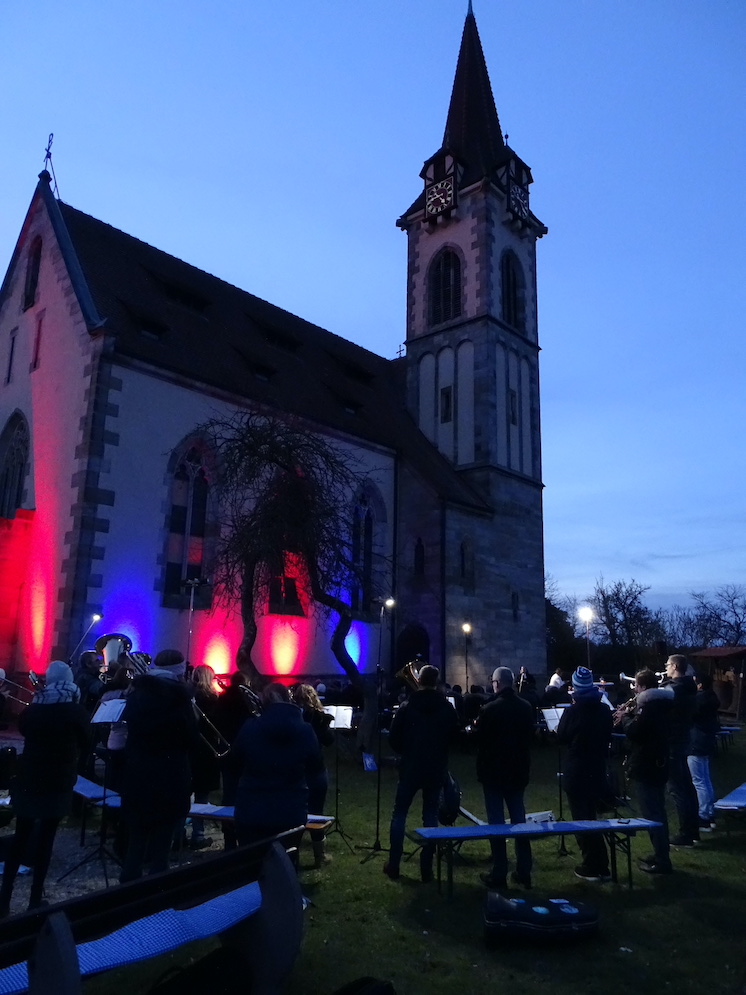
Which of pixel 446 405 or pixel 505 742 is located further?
pixel 446 405

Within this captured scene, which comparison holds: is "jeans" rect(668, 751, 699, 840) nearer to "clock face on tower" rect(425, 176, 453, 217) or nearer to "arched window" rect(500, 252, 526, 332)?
"arched window" rect(500, 252, 526, 332)

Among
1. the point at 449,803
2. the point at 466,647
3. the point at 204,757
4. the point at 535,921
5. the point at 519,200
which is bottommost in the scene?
the point at 535,921

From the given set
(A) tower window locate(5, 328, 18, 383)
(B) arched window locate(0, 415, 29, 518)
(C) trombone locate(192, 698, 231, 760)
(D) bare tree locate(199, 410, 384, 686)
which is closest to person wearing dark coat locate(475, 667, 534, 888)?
(C) trombone locate(192, 698, 231, 760)

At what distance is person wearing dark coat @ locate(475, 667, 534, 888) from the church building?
9260 millimetres

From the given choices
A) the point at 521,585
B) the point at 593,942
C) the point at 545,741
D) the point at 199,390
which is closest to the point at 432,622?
the point at 521,585

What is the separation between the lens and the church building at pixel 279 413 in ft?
54.7

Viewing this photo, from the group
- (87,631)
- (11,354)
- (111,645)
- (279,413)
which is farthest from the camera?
(11,354)

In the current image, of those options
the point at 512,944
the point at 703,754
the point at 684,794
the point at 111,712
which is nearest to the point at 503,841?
the point at 512,944

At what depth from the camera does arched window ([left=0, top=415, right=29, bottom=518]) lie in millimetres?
18875

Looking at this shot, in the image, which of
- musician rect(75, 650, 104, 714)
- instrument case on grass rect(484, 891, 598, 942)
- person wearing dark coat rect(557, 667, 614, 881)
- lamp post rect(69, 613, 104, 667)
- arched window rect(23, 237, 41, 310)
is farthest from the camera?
arched window rect(23, 237, 41, 310)

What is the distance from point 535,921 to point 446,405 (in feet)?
76.5

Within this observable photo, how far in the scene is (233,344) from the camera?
2164 centimetres

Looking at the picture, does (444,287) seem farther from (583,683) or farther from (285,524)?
(583,683)

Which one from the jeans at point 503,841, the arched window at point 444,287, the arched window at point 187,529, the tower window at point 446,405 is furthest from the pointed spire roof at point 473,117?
the jeans at point 503,841
